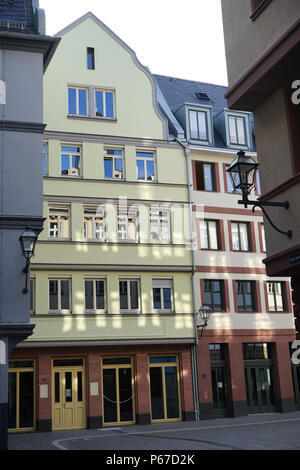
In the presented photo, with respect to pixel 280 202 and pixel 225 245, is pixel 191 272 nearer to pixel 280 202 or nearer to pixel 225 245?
pixel 225 245

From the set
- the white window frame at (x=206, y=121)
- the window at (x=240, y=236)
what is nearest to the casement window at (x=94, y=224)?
the white window frame at (x=206, y=121)

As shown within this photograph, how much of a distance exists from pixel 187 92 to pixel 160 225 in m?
10.9

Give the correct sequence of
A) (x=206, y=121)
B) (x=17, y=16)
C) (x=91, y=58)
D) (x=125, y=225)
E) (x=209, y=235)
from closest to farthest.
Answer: (x=17, y=16), (x=125, y=225), (x=91, y=58), (x=209, y=235), (x=206, y=121)

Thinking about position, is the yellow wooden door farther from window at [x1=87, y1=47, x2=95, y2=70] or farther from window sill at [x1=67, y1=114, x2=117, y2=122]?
window at [x1=87, y1=47, x2=95, y2=70]

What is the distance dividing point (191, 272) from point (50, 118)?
9676mm

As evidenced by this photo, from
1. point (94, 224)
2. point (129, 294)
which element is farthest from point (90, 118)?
point (129, 294)

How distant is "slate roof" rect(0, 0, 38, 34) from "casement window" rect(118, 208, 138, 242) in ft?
34.5

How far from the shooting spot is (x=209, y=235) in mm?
30875

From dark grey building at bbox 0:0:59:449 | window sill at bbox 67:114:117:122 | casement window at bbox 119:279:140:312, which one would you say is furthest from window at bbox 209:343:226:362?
dark grey building at bbox 0:0:59:449

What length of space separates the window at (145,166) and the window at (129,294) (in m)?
5.11

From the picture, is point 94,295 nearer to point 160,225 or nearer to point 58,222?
point 58,222

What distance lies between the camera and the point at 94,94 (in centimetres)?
2955

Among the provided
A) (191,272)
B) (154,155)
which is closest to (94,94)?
(154,155)

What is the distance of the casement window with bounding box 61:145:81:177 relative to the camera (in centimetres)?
2839
